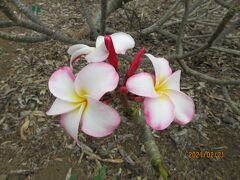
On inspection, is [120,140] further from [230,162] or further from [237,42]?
[237,42]

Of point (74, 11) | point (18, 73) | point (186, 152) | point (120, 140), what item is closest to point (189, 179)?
point (186, 152)

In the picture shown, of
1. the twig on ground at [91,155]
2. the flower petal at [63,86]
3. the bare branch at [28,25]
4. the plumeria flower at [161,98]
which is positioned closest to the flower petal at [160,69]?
the plumeria flower at [161,98]

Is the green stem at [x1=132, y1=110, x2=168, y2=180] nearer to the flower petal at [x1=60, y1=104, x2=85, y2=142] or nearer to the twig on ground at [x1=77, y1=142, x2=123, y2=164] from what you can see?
the flower petal at [x1=60, y1=104, x2=85, y2=142]

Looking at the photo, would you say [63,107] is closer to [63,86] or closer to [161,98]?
[63,86]

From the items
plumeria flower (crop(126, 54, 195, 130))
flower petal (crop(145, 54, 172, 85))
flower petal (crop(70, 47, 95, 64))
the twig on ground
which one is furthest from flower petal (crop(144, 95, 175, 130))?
the twig on ground

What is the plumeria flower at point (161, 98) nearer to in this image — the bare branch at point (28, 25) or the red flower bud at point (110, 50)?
the red flower bud at point (110, 50)

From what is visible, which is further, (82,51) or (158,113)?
(82,51)

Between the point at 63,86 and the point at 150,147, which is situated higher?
the point at 63,86
